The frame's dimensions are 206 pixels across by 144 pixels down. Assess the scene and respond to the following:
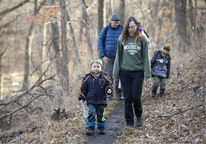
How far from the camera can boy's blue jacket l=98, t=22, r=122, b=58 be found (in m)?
8.22

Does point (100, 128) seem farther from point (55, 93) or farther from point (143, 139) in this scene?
point (55, 93)

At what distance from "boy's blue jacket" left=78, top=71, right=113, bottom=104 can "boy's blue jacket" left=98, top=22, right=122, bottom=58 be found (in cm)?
259

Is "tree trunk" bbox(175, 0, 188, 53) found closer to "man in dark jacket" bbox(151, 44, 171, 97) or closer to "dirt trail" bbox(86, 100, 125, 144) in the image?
"man in dark jacket" bbox(151, 44, 171, 97)

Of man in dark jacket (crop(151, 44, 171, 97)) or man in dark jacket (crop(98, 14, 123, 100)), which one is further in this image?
man in dark jacket (crop(151, 44, 171, 97))

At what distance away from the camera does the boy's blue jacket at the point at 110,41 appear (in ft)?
27.0

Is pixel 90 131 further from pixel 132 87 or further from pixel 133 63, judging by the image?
pixel 133 63

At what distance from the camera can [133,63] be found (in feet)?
19.0

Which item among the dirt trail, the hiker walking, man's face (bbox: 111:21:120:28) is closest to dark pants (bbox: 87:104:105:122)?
the hiker walking

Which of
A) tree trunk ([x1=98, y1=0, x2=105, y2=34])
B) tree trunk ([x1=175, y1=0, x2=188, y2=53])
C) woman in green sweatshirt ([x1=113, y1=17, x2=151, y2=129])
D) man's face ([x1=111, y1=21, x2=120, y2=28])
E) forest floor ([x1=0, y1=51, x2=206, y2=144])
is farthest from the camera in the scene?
tree trunk ([x1=175, y1=0, x2=188, y2=53])

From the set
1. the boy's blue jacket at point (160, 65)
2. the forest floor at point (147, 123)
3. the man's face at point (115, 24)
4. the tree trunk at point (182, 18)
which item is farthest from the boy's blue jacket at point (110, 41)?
the tree trunk at point (182, 18)

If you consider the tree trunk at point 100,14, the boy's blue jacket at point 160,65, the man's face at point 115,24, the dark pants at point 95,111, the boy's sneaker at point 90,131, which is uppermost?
the tree trunk at point 100,14

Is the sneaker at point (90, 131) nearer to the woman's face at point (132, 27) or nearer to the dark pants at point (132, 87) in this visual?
the dark pants at point (132, 87)

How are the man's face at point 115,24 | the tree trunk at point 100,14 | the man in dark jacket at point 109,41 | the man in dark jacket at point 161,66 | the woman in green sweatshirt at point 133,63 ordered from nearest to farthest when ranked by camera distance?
1. the woman in green sweatshirt at point 133,63
2. the man's face at point 115,24
3. the man in dark jacket at point 109,41
4. the man in dark jacket at point 161,66
5. the tree trunk at point 100,14

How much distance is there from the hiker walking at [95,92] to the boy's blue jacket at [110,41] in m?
2.49
